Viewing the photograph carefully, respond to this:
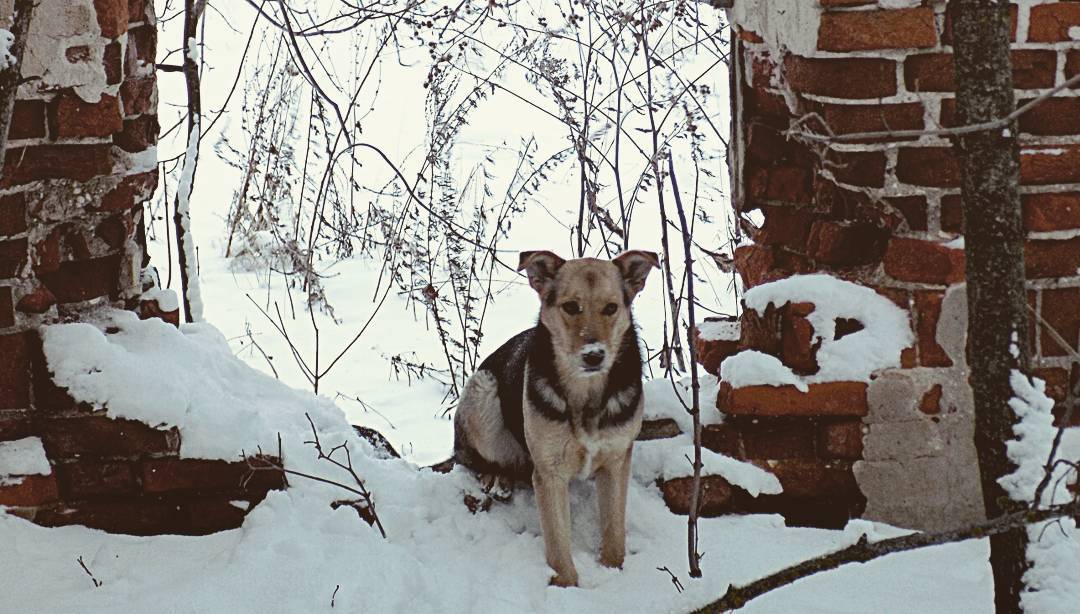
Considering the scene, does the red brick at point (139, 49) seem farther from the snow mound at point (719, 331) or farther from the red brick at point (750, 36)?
the snow mound at point (719, 331)

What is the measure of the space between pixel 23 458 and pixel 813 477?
2.51m

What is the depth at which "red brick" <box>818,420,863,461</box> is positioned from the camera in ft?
11.7

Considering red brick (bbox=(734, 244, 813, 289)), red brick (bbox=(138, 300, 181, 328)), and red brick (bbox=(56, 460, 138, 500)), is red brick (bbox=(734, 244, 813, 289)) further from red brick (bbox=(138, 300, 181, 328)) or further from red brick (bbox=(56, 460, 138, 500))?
red brick (bbox=(56, 460, 138, 500))

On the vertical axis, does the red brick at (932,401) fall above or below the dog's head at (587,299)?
below

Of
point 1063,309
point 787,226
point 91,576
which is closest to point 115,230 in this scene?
point 91,576

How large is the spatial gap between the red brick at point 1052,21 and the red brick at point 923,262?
660 mm

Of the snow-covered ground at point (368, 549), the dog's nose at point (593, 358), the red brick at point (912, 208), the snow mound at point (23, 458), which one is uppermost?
the red brick at point (912, 208)

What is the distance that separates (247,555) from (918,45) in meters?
2.47

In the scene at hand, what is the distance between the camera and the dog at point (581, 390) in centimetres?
345

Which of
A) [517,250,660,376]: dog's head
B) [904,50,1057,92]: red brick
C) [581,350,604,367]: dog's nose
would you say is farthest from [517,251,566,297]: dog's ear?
[904,50,1057,92]: red brick

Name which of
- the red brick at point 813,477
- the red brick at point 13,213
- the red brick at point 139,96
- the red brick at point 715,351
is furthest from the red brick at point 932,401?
the red brick at point 13,213

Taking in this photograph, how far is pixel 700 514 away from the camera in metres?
3.65

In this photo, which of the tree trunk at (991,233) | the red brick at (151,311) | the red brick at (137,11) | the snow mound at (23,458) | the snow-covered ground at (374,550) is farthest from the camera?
the red brick at (151,311)

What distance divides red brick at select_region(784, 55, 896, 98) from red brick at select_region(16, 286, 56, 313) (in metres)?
2.48
